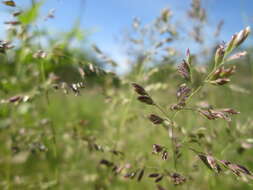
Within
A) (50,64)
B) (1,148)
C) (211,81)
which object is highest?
(211,81)

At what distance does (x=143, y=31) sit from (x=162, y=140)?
52.8 inches

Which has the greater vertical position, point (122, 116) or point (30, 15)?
point (30, 15)

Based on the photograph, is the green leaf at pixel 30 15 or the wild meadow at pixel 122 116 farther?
the green leaf at pixel 30 15

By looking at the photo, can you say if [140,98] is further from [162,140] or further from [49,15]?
[162,140]

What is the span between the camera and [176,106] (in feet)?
2.87

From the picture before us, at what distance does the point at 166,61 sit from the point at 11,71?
1.41 metres

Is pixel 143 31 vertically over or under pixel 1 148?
over

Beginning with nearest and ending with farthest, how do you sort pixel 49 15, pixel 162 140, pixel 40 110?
pixel 49 15 < pixel 40 110 < pixel 162 140

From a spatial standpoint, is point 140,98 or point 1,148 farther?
point 1,148

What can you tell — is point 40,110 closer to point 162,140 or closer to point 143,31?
point 143,31

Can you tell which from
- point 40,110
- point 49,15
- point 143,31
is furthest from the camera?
point 40,110

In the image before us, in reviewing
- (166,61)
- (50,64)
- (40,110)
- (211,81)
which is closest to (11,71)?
(40,110)

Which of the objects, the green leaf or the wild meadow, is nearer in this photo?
the wild meadow

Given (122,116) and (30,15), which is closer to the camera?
(30,15)
